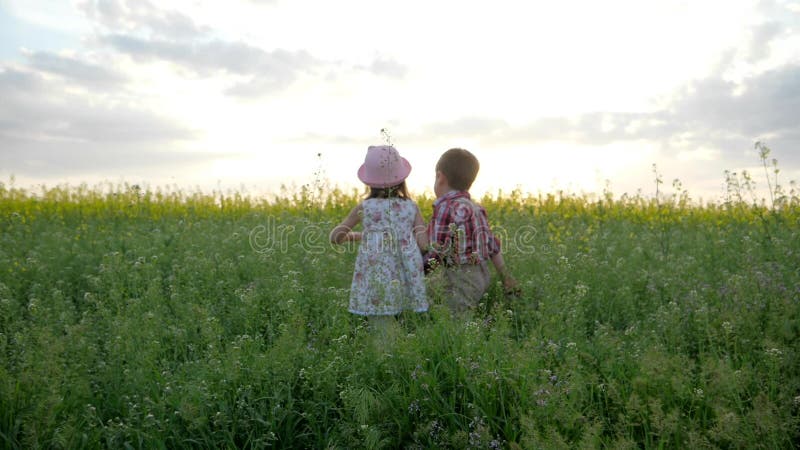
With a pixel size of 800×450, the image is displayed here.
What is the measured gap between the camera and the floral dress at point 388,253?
6.49 m

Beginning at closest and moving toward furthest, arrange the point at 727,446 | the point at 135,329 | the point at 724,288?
the point at 727,446 < the point at 135,329 < the point at 724,288

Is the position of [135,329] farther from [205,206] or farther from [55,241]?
[205,206]

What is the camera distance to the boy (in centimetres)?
648

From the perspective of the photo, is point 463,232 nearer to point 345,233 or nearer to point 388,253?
point 388,253

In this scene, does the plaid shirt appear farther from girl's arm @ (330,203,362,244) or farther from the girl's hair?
girl's arm @ (330,203,362,244)

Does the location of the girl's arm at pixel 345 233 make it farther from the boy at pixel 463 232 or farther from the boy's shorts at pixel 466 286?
the boy's shorts at pixel 466 286

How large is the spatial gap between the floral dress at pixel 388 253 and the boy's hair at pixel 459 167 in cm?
49

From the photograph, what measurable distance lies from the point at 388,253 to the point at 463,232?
2.57 ft

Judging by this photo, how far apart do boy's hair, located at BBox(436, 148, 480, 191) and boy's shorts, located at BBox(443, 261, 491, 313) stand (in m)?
0.86

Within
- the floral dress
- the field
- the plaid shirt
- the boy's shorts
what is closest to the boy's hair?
the plaid shirt

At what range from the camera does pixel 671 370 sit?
4734 millimetres

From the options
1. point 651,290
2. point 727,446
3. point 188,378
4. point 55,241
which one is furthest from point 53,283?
point 727,446

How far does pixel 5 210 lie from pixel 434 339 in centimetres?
1362

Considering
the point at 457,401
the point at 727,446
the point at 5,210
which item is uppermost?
the point at 5,210
